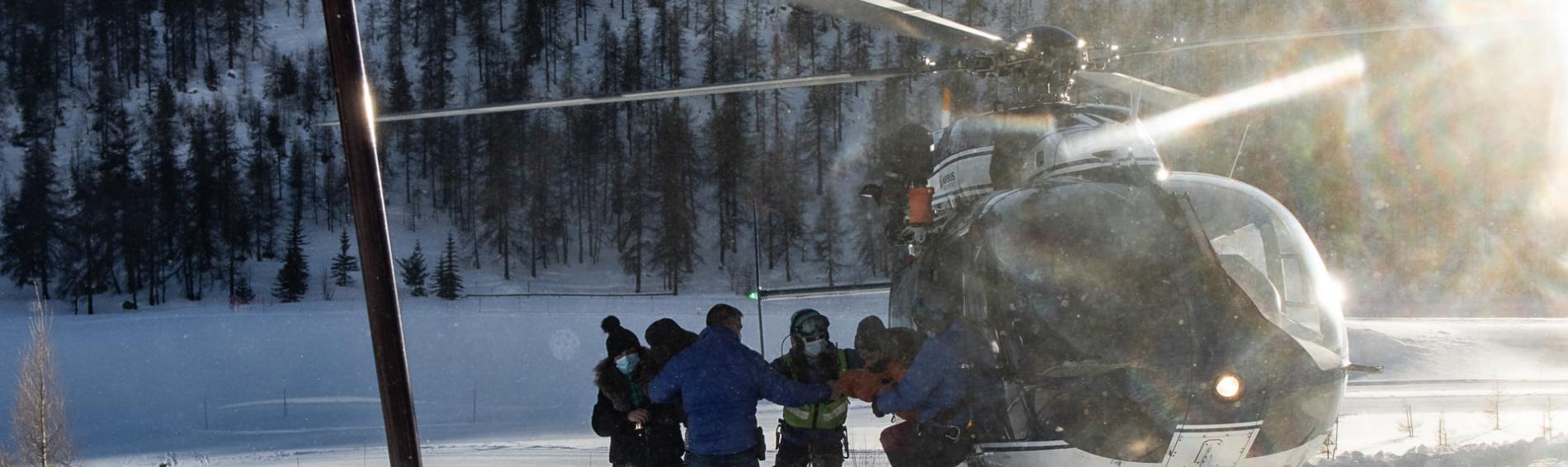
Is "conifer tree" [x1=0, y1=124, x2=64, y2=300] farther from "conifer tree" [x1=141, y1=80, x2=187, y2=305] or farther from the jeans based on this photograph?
the jeans

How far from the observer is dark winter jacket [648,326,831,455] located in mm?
4805

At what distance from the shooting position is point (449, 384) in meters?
21.5

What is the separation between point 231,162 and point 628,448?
58.2 meters

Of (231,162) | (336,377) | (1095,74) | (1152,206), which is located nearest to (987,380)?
(1152,206)

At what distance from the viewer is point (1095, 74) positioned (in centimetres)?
668

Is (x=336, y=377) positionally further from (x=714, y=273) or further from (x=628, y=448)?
(x=714, y=273)

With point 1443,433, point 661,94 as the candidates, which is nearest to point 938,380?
point 661,94

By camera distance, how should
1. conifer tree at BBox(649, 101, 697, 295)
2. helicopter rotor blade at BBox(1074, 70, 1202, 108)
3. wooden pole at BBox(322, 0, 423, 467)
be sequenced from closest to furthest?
wooden pole at BBox(322, 0, 423, 467) → helicopter rotor blade at BBox(1074, 70, 1202, 108) → conifer tree at BBox(649, 101, 697, 295)

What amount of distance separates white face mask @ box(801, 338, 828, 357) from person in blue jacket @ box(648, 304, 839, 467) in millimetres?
379

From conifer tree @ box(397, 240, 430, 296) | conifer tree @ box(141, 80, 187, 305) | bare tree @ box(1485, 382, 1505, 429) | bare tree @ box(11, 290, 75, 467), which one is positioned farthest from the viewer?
conifer tree @ box(141, 80, 187, 305)

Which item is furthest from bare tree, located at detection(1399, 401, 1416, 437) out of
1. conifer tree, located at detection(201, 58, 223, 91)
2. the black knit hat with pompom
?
conifer tree, located at detection(201, 58, 223, 91)

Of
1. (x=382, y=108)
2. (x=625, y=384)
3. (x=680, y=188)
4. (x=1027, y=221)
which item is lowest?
(x=625, y=384)

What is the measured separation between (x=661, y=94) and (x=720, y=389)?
1.77 m

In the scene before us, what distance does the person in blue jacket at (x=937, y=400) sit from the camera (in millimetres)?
4758
